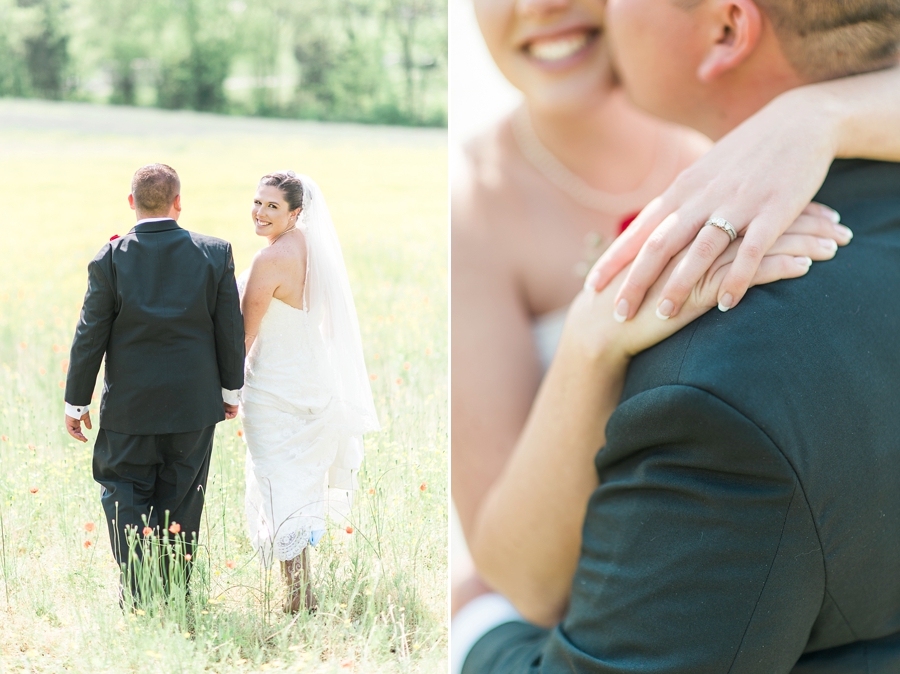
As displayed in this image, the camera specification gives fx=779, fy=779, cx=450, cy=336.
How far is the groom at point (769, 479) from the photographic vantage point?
49.0 inches

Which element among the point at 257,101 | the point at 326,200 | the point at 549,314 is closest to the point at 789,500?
the point at 549,314

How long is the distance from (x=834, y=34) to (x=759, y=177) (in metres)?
0.38

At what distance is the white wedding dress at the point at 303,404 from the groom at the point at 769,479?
0.87m

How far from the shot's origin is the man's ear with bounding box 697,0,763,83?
151 cm

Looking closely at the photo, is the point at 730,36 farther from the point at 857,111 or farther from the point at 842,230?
the point at 842,230

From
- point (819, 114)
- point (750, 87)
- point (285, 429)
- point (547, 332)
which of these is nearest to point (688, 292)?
point (819, 114)

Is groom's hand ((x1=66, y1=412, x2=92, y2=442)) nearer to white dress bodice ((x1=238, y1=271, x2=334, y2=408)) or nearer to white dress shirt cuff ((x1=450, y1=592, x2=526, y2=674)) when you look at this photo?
white dress bodice ((x1=238, y1=271, x2=334, y2=408))

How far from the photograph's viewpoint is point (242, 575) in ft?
6.81

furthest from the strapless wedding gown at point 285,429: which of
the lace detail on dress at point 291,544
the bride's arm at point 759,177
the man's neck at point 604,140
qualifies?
the man's neck at point 604,140

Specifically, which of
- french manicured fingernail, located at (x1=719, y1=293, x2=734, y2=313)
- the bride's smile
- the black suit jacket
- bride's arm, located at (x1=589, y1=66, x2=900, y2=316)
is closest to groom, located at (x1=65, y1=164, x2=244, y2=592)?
the black suit jacket

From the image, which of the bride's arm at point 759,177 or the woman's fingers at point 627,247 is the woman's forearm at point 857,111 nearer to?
the bride's arm at point 759,177

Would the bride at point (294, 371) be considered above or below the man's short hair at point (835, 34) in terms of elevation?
below

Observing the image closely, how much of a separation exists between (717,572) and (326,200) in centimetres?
142

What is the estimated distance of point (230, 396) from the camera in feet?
6.66
